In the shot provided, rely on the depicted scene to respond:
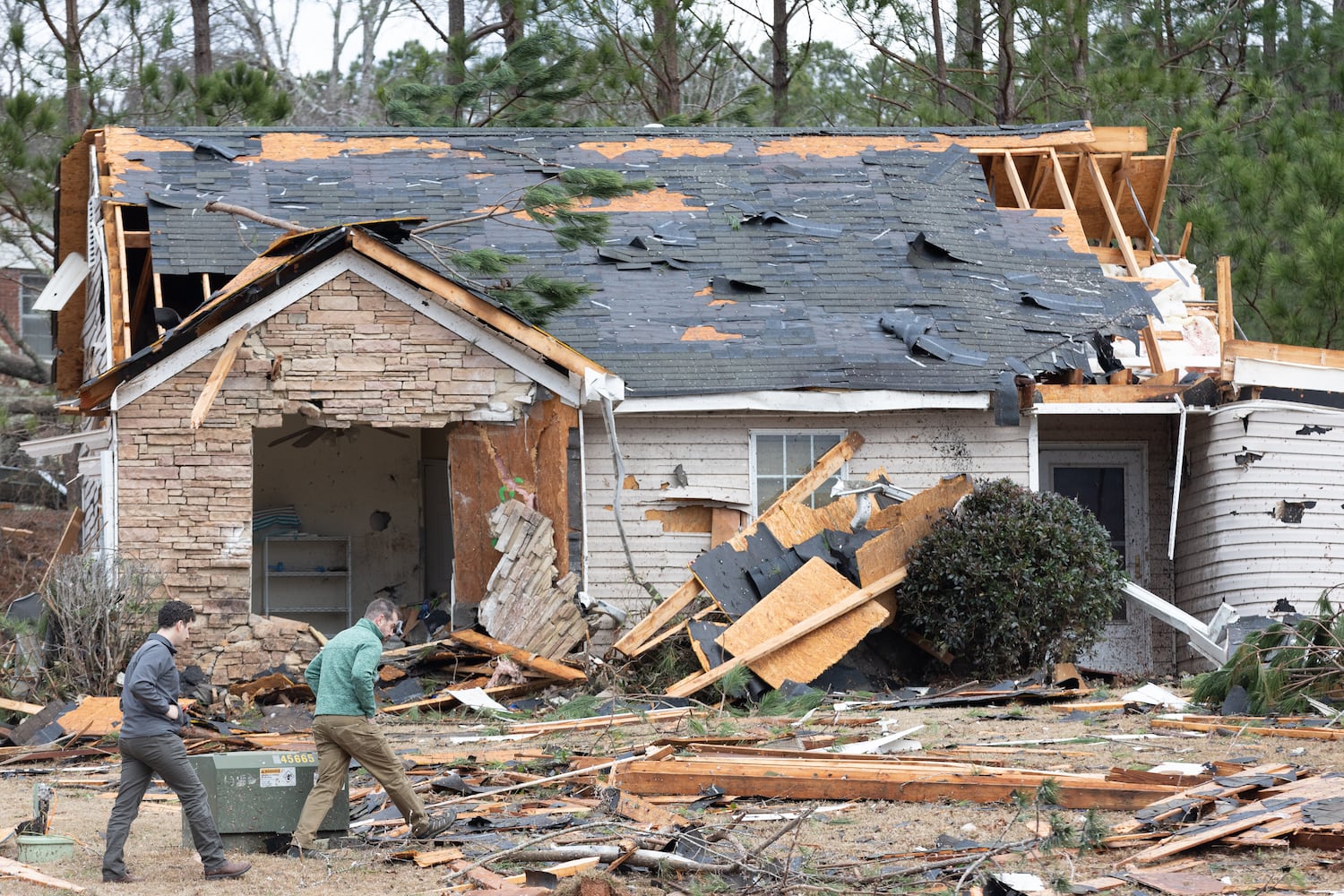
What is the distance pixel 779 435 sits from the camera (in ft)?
50.6

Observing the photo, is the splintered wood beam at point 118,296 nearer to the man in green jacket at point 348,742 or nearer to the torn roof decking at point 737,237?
the torn roof decking at point 737,237

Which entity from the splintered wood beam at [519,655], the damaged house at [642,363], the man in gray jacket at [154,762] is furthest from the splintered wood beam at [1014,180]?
the man in gray jacket at [154,762]

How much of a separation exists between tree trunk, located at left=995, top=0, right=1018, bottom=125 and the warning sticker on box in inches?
693

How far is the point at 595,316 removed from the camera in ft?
51.4

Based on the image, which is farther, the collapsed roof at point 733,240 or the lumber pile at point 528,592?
the collapsed roof at point 733,240

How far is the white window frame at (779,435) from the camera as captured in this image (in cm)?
1522

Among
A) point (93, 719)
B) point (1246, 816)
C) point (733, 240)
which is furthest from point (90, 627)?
point (1246, 816)

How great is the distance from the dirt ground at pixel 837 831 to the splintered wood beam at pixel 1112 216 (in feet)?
25.3

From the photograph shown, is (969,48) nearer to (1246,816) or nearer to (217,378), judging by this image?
(217,378)

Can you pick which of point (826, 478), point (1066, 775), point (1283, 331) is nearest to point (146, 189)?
point (826, 478)

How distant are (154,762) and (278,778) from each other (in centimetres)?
83

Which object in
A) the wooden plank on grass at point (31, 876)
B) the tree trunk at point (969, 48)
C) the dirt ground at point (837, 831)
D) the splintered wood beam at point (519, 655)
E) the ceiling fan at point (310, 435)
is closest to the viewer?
the dirt ground at point (837, 831)

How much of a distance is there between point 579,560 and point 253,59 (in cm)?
2492

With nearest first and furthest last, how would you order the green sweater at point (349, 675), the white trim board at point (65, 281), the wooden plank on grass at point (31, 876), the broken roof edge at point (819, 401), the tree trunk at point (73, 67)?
the wooden plank on grass at point (31, 876) < the green sweater at point (349, 675) < the broken roof edge at point (819, 401) < the white trim board at point (65, 281) < the tree trunk at point (73, 67)
